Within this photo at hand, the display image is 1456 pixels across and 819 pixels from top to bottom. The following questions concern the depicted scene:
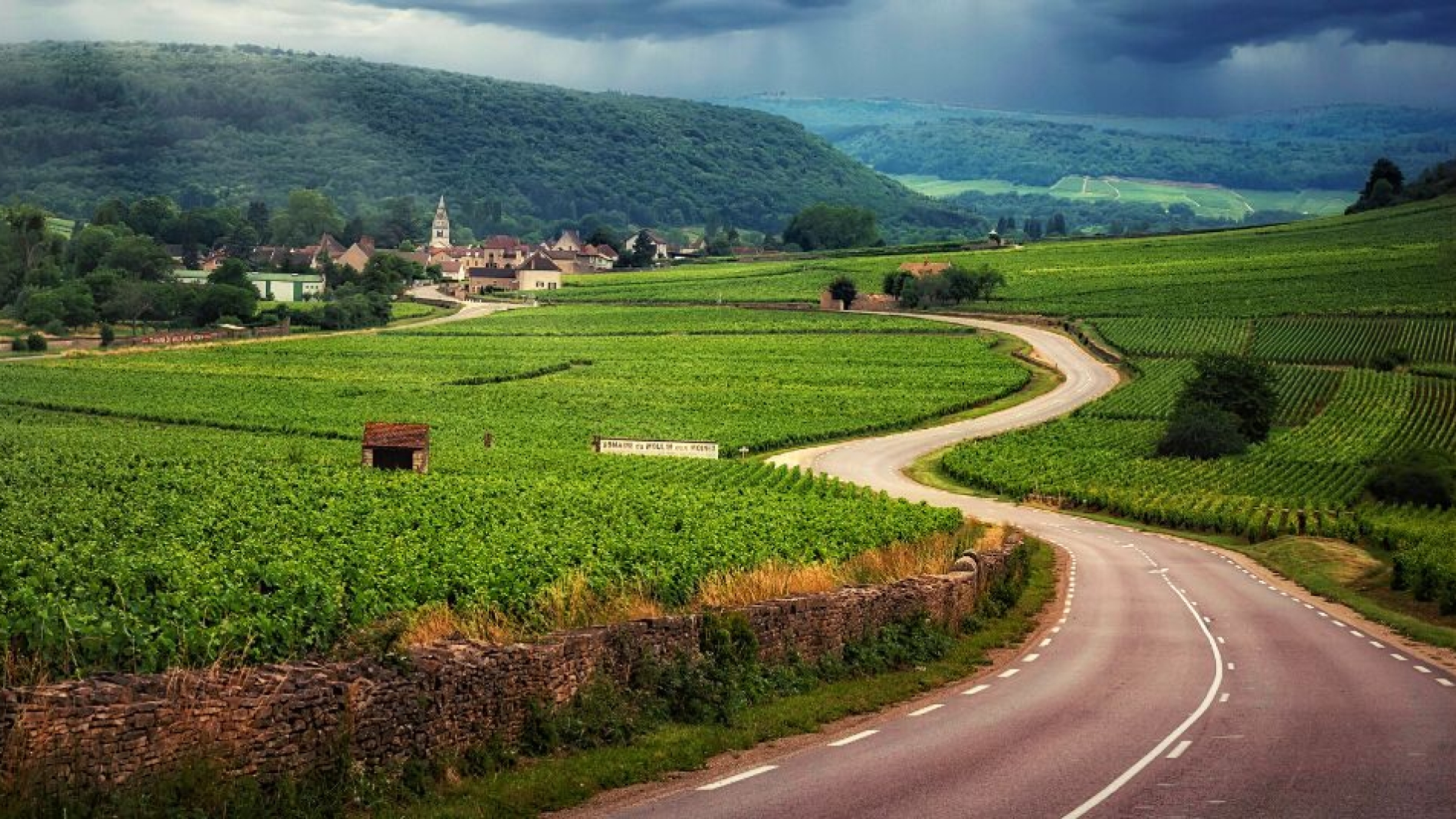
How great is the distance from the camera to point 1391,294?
144 m

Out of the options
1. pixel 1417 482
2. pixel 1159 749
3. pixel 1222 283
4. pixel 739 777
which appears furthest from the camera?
pixel 1222 283

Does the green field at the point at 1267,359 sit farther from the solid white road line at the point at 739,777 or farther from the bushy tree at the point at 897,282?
the solid white road line at the point at 739,777

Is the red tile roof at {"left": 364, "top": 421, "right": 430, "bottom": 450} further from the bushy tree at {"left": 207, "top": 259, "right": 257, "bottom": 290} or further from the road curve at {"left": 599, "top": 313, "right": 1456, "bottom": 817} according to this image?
the bushy tree at {"left": 207, "top": 259, "right": 257, "bottom": 290}

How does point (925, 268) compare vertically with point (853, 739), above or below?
below

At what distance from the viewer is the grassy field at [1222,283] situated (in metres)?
145

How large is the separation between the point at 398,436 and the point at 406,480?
9.23 metres

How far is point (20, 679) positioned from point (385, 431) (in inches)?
1750

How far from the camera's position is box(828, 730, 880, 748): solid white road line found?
2053 centimetres

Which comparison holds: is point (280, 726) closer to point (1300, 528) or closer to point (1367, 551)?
point (1367, 551)

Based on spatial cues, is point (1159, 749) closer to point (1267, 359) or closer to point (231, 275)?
point (1267, 359)

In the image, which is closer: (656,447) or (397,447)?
(397,447)

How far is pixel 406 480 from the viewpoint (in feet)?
170

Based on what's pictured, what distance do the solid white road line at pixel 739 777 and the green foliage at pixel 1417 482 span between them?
5732cm

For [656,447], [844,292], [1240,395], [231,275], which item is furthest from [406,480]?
[231,275]
